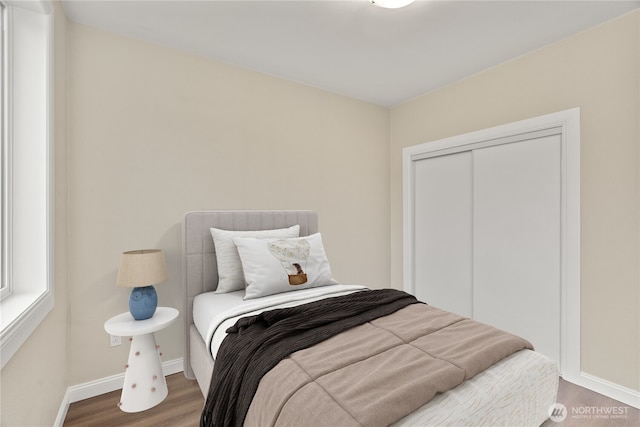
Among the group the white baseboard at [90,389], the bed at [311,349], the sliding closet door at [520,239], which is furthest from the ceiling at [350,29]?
the white baseboard at [90,389]

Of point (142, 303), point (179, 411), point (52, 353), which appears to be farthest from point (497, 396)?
point (52, 353)

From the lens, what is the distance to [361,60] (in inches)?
98.9

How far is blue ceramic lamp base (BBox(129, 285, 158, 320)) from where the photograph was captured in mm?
1884

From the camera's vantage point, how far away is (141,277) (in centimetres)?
184

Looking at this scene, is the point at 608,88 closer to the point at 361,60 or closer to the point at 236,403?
the point at 361,60

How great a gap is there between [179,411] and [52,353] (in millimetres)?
775

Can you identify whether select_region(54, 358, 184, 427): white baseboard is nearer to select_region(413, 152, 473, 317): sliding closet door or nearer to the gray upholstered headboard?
the gray upholstered headboard

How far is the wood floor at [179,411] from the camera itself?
1795mm

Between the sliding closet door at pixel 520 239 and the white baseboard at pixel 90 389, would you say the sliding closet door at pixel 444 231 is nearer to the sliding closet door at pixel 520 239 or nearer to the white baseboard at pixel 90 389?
the sliding closet door at pixel 520 239

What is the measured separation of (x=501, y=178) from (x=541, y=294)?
992 mm

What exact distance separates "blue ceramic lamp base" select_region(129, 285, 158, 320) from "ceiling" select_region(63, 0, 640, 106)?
1741 millimetres

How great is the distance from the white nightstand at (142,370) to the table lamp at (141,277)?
0.27 feet

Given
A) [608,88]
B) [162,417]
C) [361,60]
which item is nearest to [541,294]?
[608,88]

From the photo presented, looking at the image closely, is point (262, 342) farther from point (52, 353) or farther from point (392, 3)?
point (392, 3)
